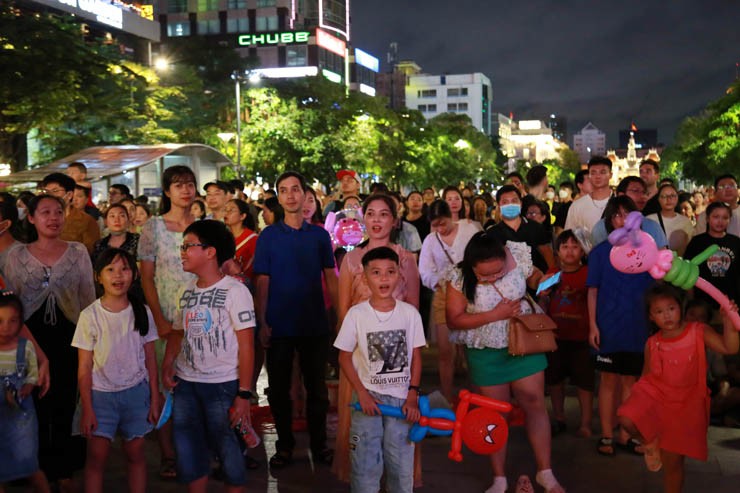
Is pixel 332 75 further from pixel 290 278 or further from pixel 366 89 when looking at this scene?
pixel 290 278

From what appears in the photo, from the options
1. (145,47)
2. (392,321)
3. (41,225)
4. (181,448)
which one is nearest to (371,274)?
(392,321)

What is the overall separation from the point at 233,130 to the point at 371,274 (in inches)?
1504

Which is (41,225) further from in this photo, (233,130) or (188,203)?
(233,130)

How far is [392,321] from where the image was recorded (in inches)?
184

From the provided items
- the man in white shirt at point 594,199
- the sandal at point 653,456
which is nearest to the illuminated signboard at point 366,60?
the man in white shirt at point 594,199

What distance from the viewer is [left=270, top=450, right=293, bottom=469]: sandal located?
6.01 meters

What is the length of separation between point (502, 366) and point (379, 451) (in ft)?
3.60

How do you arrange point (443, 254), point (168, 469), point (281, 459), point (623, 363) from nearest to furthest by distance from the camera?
point (168, 469) → point (281, 459) → point (623, 363) → point (443, 254)

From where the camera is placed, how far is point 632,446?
6363 mm

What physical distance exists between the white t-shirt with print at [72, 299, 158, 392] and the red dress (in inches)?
113

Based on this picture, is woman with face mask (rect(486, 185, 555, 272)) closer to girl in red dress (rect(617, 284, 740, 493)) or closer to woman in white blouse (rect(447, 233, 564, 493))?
woman in white blouse (rect(447, 233, 564, 493))

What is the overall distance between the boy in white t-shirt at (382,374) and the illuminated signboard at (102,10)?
39406 millimetres

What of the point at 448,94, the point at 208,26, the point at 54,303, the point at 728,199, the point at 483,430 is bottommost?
the point at 483,430

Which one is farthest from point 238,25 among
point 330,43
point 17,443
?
point 17,443
